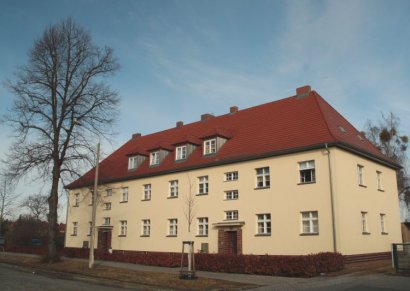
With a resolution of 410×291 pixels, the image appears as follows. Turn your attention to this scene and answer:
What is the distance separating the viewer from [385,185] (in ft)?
96.9

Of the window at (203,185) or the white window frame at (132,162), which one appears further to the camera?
the white window frame at (132,162)

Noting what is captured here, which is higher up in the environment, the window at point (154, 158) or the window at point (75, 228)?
the window at point (154, 158)

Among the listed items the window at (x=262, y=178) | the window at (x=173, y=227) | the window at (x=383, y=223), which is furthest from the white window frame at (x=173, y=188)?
the window at (x=383, y=223)

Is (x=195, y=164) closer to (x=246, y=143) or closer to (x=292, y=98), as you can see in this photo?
(x=246, y=143)

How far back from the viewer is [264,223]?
2620 centimetres

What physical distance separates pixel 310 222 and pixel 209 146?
34.1 feet

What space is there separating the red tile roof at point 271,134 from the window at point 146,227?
3.81 meters

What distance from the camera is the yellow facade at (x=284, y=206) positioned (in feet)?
77.7

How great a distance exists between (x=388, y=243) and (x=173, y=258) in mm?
14422

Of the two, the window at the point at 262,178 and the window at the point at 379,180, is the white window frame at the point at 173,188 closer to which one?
the window at the point at 262,178

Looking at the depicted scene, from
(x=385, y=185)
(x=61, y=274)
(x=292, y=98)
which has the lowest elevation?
(x=61, y=274)

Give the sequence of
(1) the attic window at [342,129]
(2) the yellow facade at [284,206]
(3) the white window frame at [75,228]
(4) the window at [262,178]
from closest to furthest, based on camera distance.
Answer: (2) the yellow facade at [284,206], (4) the window at [262,178], (1) the attic window at [342,129], (3) the white window frame at [75,228]

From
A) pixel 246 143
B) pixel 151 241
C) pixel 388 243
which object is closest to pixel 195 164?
pixel 246 143

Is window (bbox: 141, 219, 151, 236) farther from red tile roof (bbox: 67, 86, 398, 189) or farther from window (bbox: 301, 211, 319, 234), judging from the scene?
window (bbox: 301, 211, 319, 234)
